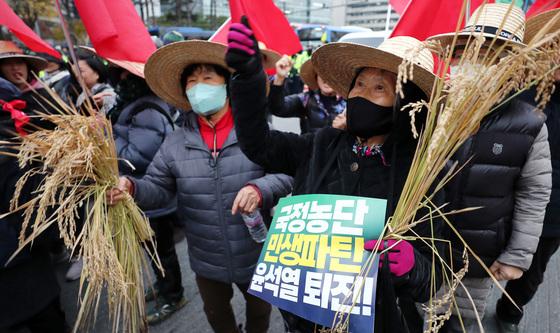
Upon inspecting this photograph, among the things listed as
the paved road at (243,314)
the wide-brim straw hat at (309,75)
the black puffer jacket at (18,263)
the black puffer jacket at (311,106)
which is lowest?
the paved road at (243,314)

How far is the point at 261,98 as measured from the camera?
4.04 feet

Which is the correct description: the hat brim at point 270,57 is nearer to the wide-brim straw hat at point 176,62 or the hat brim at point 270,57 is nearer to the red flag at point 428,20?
the wide-brim straw hat at point 176,62

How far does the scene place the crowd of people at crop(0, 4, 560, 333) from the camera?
1.19m

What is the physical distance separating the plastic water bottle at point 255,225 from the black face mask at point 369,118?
813 millimetres

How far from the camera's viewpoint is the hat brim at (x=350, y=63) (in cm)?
115

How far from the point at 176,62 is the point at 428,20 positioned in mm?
1634

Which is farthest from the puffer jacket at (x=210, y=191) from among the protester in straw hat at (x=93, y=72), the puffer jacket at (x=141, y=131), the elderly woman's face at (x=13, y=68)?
the elderly woman's face at (x=13, y=68)

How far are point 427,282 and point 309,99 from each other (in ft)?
9.03

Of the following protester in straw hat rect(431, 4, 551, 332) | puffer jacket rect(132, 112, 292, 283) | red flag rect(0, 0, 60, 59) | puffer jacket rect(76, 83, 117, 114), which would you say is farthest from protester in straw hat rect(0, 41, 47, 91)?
protester in straw hat rect(431, 4, 551, 332)

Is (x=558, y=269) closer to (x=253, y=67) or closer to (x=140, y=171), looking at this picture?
(x=253, y=67)

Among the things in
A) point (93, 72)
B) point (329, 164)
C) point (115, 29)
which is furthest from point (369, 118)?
point (93, 72)

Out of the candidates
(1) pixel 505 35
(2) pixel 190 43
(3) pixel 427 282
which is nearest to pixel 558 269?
(1) pixel 505 35

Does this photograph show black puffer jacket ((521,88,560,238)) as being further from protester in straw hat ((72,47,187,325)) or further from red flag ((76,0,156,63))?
red flag ((76,0,156,63))

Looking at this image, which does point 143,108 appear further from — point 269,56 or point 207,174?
point 269,56
